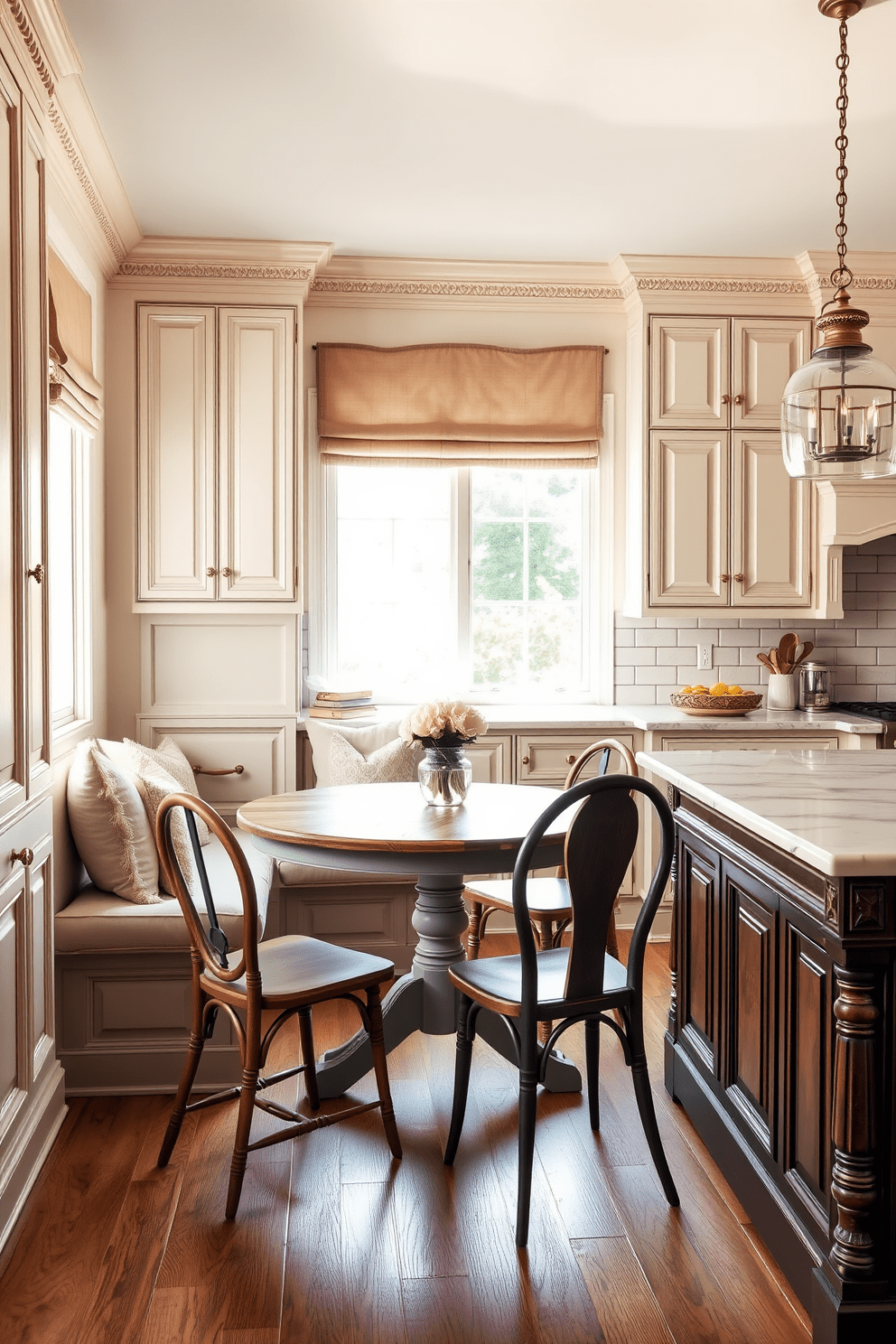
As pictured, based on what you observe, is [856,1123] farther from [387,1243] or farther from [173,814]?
[173,814]

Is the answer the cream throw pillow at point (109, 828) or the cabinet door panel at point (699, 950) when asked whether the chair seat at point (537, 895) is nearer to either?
the cabinet door panel at point (699, 950)

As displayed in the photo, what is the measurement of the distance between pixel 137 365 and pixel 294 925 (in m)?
2.30

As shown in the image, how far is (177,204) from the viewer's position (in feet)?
12.9

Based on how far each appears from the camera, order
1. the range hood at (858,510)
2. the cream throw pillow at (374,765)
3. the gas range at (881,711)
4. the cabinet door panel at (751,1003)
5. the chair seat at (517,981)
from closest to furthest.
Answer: the cabinet door panel at (751,1003) → the chair seat at (517,981) → the cream throw pillow at (374,765) → the gas range at (881,711) → the range hood at (858,510)

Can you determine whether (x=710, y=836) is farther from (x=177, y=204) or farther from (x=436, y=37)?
(x=177, y=204)

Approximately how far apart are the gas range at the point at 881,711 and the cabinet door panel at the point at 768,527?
505 millimetres

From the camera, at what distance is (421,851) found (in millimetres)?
2578

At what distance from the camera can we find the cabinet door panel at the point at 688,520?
15.0 ft

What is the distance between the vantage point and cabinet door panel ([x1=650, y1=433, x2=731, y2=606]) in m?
4.59

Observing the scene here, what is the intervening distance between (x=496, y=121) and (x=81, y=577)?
2093 millimetres

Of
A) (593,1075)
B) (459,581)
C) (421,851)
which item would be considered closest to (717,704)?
(459,581)

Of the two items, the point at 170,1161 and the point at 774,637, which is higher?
the point at 774,637

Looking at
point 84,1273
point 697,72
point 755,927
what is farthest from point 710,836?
point 697,72

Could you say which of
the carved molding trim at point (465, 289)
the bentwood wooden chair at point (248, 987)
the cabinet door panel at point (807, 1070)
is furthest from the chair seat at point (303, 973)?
the carved molding trim at point (465, 289)
